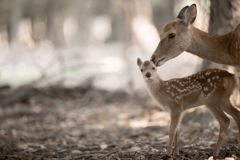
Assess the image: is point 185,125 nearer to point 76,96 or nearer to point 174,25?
point 174,25

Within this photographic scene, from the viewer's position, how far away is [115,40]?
47.0 metres

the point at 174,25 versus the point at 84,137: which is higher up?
the point at 174,25

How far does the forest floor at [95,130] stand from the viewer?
4.56 metres

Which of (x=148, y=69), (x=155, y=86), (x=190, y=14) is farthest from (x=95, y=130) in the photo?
(x=190, y=14)

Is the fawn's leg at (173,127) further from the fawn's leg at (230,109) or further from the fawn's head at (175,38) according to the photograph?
the fawn's head at (175,38)

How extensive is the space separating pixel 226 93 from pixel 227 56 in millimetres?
609

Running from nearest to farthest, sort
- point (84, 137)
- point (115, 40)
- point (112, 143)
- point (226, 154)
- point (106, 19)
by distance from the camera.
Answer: point (226, 154) → point (112, 143) → point (84, 137) → point (115, 40) → point (106, 19)

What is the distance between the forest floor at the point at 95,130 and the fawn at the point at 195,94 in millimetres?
408

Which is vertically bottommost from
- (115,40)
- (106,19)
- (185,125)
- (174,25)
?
(185,125)

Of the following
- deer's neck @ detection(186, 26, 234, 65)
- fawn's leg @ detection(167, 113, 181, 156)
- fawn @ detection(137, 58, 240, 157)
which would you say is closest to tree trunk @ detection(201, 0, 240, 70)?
deer's neck @ detection(186, 26, 234, 65)

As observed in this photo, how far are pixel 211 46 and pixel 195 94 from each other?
31.4 inches

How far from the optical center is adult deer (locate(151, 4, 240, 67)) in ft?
13.8

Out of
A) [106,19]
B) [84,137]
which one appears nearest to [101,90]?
[84,137]

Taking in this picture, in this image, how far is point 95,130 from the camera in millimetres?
7266
